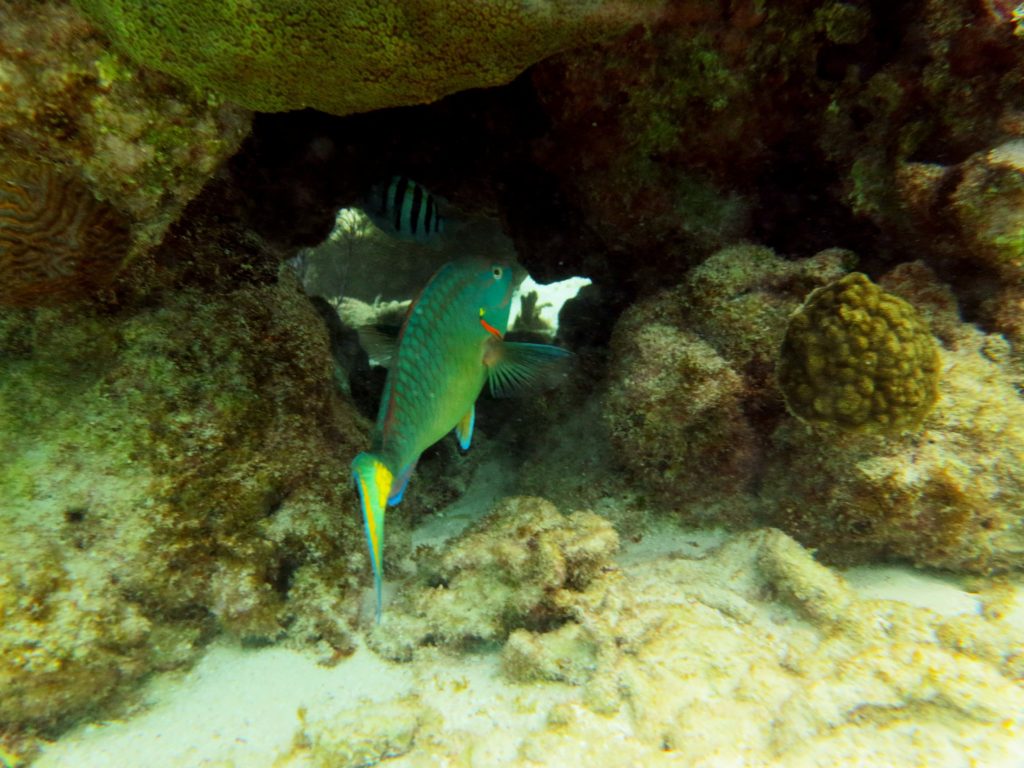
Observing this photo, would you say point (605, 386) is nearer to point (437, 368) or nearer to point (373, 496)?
point (437, 368)

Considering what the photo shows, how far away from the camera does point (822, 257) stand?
9.41ft

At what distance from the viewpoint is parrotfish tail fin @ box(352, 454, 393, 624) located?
1.74 metres

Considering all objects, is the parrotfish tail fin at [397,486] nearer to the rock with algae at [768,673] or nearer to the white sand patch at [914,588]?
the rock with algae at [768,673]

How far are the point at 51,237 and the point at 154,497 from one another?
1161 mm

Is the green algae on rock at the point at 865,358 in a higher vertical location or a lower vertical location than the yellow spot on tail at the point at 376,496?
higher

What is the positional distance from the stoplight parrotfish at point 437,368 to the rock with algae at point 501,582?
541 millimetres

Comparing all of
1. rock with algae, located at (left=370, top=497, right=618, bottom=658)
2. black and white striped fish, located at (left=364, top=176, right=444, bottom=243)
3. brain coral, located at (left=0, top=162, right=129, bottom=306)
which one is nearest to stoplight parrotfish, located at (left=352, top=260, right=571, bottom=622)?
rock with algae, located at (left=370, top=497, right=618, bottom=658)

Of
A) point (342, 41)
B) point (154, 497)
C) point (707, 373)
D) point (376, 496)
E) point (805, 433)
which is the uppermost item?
point (342, 41)

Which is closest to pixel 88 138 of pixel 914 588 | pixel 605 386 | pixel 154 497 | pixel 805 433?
pixel 154 497

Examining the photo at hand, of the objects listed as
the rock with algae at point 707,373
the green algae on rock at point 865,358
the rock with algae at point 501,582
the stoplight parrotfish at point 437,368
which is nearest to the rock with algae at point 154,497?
the rock with algae at point 501,582

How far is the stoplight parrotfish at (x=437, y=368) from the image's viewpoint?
73.2 inches

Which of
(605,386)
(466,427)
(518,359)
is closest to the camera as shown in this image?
(518,359)

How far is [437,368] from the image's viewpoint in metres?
2.23

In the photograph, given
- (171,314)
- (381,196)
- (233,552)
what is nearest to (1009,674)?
(233,552)
